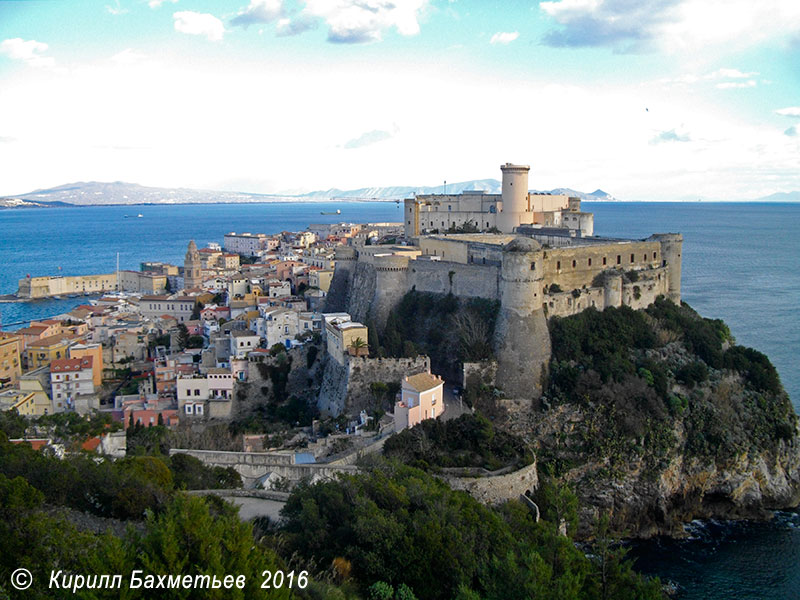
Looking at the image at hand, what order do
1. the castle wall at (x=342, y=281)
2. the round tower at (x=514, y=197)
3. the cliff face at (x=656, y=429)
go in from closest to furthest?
the cliff face at (x=656, y=429), the castle wall at (x=342, y=281), the round tower at (x=514, y=197)

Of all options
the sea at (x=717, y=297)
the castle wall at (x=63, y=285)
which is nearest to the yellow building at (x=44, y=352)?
the sea at (x=717, y=297)

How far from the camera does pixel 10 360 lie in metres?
33.2

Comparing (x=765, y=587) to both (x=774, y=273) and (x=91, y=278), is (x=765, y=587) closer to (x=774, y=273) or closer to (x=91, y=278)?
(x=774, y=273)

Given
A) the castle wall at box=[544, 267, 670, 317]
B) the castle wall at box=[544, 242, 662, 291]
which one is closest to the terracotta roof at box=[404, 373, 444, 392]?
the castle wall at box=[544, 267, 670, 317]

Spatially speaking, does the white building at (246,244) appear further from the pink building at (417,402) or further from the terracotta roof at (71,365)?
the pink building at (417,402)

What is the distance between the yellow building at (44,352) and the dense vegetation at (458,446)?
20930 millimetres

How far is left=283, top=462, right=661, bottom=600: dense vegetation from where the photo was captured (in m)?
11.1

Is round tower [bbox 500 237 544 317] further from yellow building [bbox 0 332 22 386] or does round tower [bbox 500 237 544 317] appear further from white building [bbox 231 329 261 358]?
yellow building [bbox 0 332 22 386]

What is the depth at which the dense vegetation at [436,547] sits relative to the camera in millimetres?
11094

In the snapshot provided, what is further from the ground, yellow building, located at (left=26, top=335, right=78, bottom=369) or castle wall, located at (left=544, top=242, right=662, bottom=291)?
castle wall, located at (left=544, top=242, right=662, bottom=291)

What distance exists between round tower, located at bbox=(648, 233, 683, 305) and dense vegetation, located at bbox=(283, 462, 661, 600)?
16.8 m

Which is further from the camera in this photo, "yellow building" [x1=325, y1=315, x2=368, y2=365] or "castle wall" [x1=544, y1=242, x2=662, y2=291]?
"castle wall" [x1=544, y1=242, x2=662, y2=291]

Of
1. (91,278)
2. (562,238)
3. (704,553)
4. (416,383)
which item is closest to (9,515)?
(416,383)

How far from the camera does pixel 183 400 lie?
2723 centimetres
